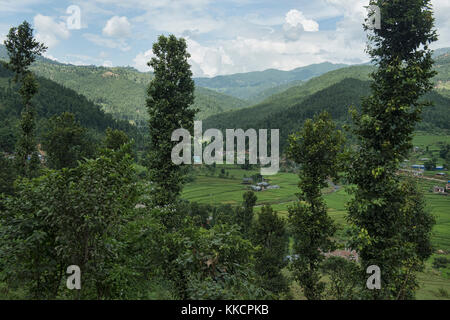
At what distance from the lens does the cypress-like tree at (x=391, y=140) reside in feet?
35.1

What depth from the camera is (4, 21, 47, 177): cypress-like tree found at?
21.7m

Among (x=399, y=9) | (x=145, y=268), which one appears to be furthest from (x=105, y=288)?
(x=399, y=9)

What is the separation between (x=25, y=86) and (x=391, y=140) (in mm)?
26291

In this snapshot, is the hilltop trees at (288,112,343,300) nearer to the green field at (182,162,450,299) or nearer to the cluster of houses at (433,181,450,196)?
the green field at (182,162,450,299)

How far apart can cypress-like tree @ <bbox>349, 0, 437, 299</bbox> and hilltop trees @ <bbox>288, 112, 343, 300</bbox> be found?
3.51 metres

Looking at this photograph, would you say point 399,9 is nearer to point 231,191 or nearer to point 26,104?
point 26,104

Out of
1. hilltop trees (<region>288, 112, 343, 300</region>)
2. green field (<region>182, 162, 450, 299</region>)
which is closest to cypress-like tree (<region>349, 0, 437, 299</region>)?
hilltop trees (<region>288, 112, 343, 300</region>)

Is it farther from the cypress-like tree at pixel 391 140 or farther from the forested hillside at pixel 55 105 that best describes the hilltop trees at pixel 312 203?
the forested hillside at pixel 55 105

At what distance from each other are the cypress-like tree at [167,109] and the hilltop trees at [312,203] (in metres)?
7.15

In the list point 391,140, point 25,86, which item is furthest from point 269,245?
point 25,86

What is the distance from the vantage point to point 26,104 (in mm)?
22047

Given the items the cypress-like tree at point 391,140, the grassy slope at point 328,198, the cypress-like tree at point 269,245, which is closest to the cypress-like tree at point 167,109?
the cypress-like tree at point 391,140

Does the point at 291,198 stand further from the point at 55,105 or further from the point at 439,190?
the point at 55,105

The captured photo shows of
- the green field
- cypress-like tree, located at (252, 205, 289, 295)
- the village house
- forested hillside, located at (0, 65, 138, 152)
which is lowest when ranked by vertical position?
the green field
